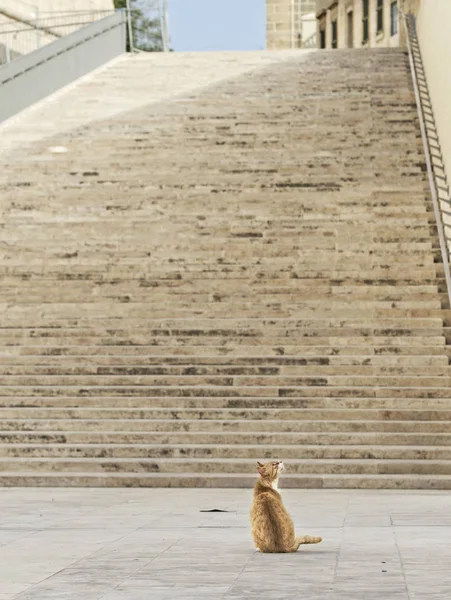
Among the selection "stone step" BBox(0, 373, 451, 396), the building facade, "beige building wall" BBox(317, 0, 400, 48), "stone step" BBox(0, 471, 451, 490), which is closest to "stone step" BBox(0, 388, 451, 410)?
"stone step" BBox(0, 373, 451, 396)

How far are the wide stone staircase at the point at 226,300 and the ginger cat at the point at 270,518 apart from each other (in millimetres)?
4457

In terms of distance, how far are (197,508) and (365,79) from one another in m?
17.7

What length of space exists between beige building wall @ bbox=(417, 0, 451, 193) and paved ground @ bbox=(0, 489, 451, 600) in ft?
33.5

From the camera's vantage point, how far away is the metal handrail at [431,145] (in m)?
18.6

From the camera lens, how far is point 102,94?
28125 millimetres

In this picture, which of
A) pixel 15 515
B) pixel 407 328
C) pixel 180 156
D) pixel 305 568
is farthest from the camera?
pixel 180 156

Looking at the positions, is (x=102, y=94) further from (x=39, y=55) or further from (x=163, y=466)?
(x=163, y=466)

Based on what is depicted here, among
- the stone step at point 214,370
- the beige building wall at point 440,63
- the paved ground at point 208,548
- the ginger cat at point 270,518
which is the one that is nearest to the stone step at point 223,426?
the stone step at point 214,370

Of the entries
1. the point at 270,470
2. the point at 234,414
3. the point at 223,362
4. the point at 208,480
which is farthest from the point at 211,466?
the point at 270,470

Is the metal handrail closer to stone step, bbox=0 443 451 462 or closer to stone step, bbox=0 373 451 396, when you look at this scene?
stone step, bbox=0 373 451 396

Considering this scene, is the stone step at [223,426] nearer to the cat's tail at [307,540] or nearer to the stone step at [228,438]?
the stone step at [228,438]

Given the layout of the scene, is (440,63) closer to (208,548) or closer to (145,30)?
(208,548)

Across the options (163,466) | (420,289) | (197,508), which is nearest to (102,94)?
(420,289)

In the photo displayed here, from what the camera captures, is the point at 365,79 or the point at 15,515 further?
the point at 365,79
